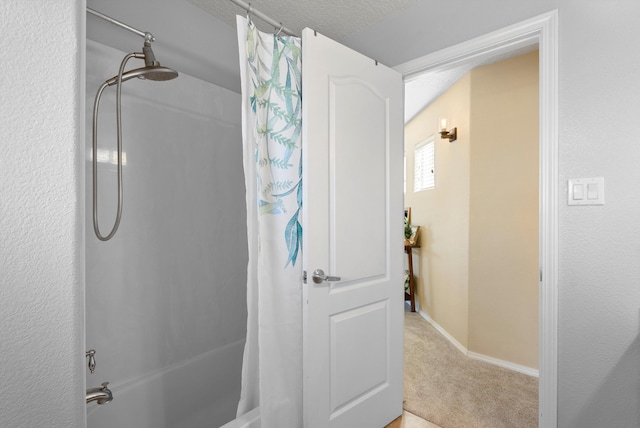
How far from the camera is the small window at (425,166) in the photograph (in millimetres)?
3928

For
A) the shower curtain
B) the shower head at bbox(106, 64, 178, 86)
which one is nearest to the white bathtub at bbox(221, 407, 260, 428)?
the shower curtain

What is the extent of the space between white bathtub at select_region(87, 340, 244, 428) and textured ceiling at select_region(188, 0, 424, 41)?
219cm

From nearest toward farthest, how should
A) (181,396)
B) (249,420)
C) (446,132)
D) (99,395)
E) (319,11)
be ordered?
(99,395)
(249,420)
(181,396)
(319,11)
(446,132)

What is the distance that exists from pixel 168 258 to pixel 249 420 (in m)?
1.03

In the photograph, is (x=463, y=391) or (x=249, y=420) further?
(x=463, y=391)

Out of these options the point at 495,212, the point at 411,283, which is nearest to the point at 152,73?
the point at 495,212

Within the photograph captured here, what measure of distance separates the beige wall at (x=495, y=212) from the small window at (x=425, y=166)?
0.59m

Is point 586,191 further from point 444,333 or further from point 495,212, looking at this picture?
point 444,333

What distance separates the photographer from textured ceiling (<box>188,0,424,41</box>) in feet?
6.42

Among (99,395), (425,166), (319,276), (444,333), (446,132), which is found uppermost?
(446,132)

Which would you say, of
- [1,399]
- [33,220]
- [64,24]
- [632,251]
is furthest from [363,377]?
[64,24]

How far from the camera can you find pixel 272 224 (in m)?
1.47

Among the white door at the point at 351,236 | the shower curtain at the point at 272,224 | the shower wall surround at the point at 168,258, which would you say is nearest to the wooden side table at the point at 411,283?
the white door at the point at 351,236

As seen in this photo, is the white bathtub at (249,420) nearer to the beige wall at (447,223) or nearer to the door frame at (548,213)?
the door frame at (548,213)
